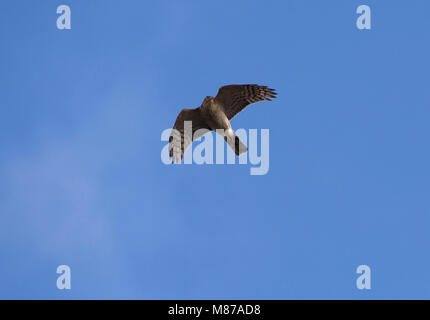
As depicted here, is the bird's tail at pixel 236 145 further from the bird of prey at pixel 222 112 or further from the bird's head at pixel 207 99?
the bird's head at pixel 207 99

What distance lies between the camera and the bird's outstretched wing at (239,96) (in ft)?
49.6

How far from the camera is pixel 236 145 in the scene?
49.4ft

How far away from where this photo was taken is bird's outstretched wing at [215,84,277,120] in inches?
596

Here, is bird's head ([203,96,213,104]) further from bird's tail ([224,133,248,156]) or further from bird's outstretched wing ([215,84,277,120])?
bird's tail ([224,133,248,156])

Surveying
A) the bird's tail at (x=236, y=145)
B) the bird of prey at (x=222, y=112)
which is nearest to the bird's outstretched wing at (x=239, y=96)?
the bird of prey at (x=222, y=112)

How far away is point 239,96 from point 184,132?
2.03 m

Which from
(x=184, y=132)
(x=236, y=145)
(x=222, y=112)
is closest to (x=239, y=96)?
(x=222, y=112)
